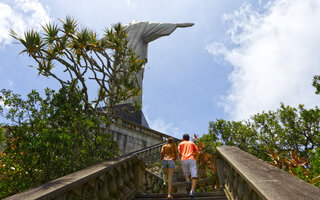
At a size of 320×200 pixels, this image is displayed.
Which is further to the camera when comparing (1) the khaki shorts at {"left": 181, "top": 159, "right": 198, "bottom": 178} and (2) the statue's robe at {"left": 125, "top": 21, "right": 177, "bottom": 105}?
(2) the statue's robe at {"left": 125, "top": 21, "right": 177, "bottom": 105}

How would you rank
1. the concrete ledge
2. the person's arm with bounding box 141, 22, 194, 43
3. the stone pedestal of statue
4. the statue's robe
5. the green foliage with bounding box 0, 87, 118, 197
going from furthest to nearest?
the person's arm with bounding box 141, 22, 194, 43
the statue's robe
the stone pedestal of statue
the green foliage with bounding box 0, 87, 118, 197
the concrete ledge

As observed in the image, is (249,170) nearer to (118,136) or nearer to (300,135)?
(118,136)

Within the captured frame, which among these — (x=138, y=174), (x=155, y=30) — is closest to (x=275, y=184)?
(x=138, y=174)

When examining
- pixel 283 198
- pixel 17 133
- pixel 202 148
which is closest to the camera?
pixel 283 198

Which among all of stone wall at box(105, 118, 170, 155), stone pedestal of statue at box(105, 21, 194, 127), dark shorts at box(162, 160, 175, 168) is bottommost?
dark shorts at box(162, 160, 175, 168)

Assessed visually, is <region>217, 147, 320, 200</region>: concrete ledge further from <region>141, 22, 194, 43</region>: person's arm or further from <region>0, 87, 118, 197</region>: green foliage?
<region>141, 22, 194, 43</region>: person's arm

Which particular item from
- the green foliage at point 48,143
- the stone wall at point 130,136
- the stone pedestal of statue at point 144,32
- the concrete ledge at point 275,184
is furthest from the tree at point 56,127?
the stone pedestal of statue at point 144,32

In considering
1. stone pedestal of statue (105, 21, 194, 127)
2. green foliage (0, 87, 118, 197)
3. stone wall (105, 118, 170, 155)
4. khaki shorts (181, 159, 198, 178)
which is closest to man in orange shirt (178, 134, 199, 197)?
khaki shorts (181, 159, 198, 178)

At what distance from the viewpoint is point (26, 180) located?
491 centimetres

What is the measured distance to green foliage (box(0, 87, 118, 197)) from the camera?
15.7ft

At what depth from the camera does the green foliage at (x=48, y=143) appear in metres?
4.78

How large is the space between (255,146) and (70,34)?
16.8 meters

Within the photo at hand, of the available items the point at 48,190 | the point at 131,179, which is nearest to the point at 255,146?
the point at 131,179

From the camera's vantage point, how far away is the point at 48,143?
15.8 feet
